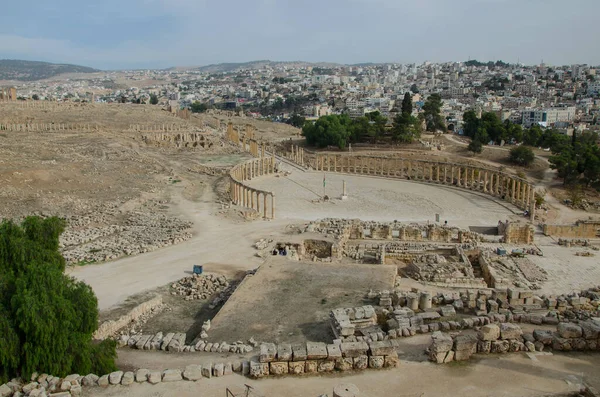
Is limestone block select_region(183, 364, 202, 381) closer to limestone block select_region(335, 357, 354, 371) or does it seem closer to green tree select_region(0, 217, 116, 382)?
green tree select_region(0, 217, 116, 382)

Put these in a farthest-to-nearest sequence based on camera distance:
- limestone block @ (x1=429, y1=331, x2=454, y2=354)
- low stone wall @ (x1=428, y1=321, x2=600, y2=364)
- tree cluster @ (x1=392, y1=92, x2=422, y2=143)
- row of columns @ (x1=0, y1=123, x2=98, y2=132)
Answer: tree cluster @ (x1=392, y1=92, x2=422, y2=143)
row of columns @ (x1=0, y1=123, x2=98, y2=132)
low stone wall @ (x1=428, y1=321, x2=600, y2=364)
limestone block @ (x1=429, y1=331, x2=454, y2=354)

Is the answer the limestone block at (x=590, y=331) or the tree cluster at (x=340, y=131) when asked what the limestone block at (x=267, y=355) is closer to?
the limestone block at (x=590, y=331)

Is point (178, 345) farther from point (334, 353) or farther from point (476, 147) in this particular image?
point (476, 147)

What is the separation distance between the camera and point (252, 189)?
39000 millimetres

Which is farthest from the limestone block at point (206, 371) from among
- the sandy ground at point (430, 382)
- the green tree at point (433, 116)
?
the green tree at point (433, 116)

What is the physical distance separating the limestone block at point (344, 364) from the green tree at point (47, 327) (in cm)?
568

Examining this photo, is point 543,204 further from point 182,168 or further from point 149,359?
point 149,359

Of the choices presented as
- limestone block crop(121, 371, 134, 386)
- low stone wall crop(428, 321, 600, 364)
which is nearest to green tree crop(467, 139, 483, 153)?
low stone wall crop(428, 321, 600, 364)

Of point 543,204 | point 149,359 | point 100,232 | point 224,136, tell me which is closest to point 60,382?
point 149,359

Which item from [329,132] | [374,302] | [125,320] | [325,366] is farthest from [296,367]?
[329,132]

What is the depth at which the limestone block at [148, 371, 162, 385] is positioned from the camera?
12.6 metres

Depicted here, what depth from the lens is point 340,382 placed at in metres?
12.6

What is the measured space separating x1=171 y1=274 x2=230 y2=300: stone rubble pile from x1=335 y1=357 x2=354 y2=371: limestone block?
10.2 meters

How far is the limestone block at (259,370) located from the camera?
12.8 metres
